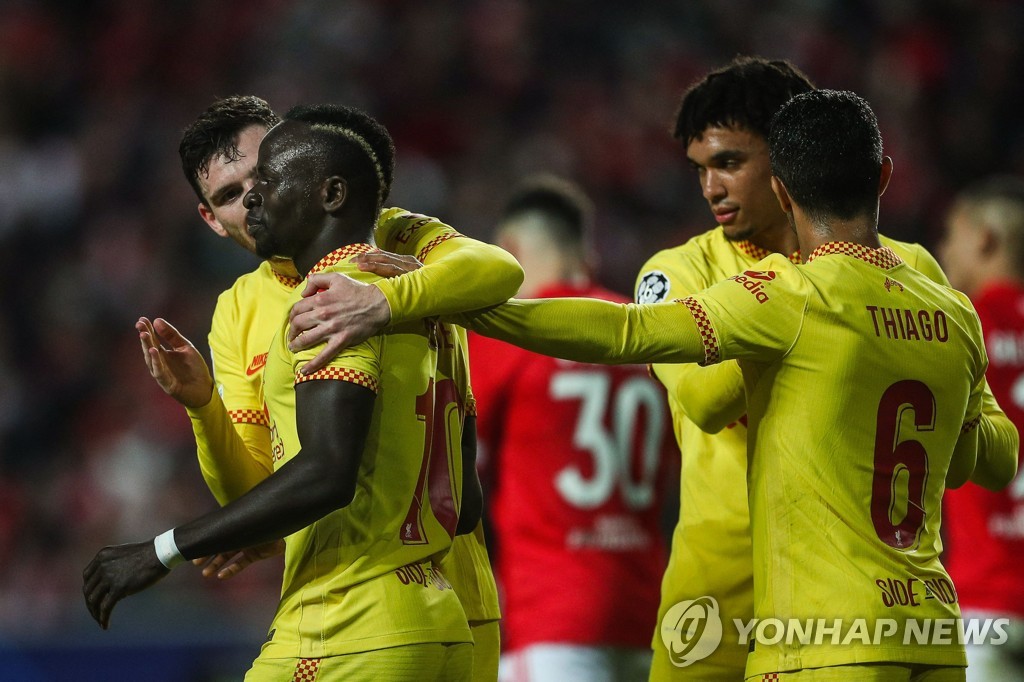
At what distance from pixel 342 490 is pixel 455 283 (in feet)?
1.76

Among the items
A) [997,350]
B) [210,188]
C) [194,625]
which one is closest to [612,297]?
[997,350]

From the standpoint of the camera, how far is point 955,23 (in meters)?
12.1

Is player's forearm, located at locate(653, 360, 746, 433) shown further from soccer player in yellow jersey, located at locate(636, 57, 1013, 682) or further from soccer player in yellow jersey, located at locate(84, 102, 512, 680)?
soccer player in yellow jersey, located at locate(84, 102, 512, 680)

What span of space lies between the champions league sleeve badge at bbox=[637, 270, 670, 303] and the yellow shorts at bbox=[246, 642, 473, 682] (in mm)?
1439

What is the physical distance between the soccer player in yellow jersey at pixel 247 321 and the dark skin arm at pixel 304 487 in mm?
292

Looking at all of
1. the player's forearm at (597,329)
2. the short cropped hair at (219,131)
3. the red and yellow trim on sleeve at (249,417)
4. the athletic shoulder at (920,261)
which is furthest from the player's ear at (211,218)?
the athletic shoulder at (920,261)

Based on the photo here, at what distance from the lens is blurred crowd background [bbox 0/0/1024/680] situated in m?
9.80

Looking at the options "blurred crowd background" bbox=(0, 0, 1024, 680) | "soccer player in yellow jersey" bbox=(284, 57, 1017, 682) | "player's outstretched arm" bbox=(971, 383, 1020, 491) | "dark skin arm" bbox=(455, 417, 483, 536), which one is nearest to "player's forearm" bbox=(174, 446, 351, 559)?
"dark skin arm" bbox=(455, 417, 483, 536)

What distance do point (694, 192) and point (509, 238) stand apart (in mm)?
5428

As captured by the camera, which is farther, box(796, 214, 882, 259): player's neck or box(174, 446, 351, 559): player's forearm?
box(796, 214, 882, 259): player's neck

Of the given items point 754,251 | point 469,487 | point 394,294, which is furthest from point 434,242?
point 754,251

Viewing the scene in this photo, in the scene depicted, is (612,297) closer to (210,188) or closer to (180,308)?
(210,188)

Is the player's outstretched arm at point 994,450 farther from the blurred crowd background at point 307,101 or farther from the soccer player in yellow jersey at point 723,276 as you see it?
the blurred crowd background at point 307,101

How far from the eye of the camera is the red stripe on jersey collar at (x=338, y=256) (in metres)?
2.92
